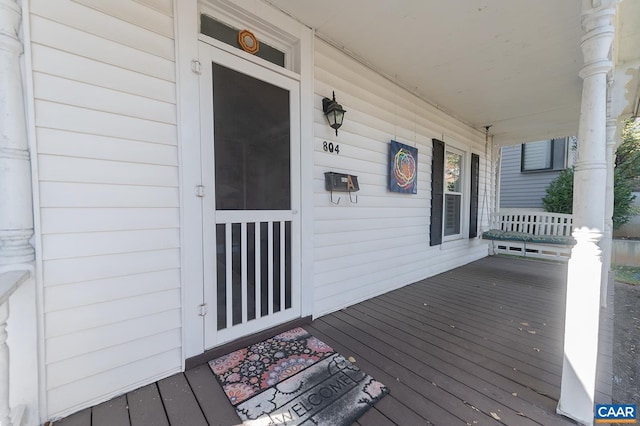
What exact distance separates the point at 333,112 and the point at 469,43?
1.53m

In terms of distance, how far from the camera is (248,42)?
6.89 feet

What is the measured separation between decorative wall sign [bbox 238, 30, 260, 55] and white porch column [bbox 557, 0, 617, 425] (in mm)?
2133

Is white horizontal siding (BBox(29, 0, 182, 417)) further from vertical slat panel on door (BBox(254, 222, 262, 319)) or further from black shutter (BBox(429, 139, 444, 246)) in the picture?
black shutter (BBox(429, 139, 444, 246))

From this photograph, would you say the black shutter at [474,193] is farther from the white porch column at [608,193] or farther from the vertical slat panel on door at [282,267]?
the vertical slat panel on door at [282,267]

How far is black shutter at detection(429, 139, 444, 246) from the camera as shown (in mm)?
4082

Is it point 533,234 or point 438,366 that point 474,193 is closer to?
A: point 533,234

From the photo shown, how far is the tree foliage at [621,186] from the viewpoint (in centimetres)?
629

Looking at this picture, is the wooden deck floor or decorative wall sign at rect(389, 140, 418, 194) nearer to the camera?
the wooden deck floor

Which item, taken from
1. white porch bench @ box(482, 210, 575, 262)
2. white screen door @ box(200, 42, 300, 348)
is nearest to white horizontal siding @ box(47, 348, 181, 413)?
white screen door @ box(200, 42, 300, 348)

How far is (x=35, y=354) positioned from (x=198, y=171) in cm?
125

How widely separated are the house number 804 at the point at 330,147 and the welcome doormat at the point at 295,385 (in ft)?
5.80

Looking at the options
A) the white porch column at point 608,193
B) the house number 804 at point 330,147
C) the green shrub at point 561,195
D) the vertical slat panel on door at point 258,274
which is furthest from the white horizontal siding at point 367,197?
the green shrub at point 561,195

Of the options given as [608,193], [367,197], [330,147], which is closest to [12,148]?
[330,147]

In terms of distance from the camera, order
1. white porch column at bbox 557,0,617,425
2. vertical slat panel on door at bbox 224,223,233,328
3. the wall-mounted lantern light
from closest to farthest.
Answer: white porch column at bbox 557,0,617,425, vertical slat panel on door at bbox 224,223,233,328, the wall-mounted lantern light
